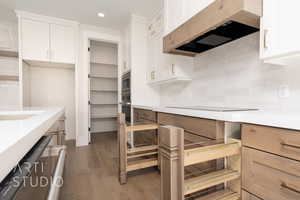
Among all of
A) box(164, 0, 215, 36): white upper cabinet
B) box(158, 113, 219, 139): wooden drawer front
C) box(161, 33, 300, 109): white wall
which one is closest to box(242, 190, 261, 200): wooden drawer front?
box(158, 113, 219, 139): wooden drawer front

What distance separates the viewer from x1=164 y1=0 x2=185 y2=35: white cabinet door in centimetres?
151

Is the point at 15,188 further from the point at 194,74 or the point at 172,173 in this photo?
the point at 194,74

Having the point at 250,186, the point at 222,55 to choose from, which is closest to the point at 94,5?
the point at 222,55

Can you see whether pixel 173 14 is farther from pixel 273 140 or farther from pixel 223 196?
pixel 223 196

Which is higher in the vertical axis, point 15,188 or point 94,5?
point 94,5

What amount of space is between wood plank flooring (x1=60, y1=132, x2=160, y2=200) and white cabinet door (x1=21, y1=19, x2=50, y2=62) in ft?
6.17

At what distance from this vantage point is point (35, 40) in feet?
8.79

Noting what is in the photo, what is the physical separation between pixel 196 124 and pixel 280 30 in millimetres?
808

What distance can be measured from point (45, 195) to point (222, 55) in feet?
5.87

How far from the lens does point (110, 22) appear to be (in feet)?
9.73

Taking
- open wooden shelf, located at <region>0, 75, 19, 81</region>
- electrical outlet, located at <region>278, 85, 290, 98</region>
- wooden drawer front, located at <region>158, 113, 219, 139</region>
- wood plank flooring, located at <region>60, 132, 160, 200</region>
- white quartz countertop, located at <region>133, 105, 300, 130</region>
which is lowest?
wood plank flooring, located at <region>60, 132, 160, 200</region>

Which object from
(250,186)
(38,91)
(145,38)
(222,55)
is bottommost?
(250,186)

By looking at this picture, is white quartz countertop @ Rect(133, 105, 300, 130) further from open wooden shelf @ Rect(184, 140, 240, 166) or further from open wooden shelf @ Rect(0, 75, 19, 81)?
open wooden shelf @ Rect(0, 75, 19, 81)

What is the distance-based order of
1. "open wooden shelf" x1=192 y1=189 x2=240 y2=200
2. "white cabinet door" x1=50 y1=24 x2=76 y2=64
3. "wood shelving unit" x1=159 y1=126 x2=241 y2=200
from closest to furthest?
"wood shelving unit" x1=159 y1=126 x2=241 y2=200
"open wooden shelf" x1=192 y1=189 x2=240 y2=200
"white cabinet door" x1=50 y1=24 x2=76 y2=64
